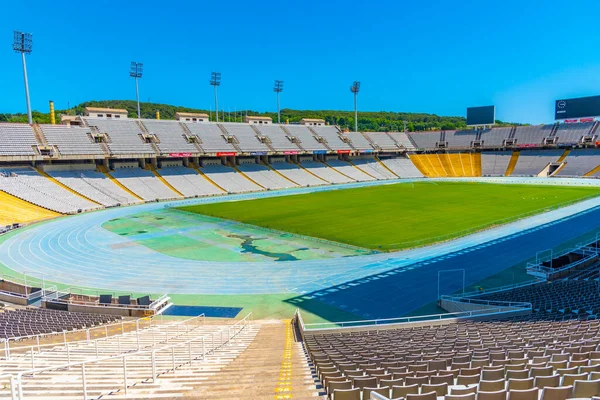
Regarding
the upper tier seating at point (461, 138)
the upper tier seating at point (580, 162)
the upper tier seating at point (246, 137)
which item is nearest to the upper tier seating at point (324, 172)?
the upper tier seating at point (246, 137)

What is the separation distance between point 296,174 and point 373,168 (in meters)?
21.1

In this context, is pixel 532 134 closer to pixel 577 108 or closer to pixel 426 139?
pixel 577 108

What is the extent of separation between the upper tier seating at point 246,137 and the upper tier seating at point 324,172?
1027 cm

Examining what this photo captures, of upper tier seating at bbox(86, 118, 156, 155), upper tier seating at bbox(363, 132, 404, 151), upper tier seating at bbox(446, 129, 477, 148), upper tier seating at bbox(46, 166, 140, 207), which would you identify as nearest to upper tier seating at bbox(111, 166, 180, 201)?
upper tier seating at bbox(46, 166, 140, 207)

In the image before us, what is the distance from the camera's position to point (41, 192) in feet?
161

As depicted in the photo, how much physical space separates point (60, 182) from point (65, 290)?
124ft

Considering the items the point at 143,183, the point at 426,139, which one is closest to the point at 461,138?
the point at 426,139

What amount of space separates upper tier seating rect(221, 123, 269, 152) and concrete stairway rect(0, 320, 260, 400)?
64.0m

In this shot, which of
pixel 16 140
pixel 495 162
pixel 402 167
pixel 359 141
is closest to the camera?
pixel 16 140

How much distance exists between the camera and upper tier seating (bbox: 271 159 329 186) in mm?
74188

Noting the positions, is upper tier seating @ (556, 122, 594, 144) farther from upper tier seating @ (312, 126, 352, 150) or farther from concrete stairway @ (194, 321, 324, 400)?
concrete stairway @ (194, 321, 324, 400)

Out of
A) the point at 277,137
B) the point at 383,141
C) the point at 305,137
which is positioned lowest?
the point at 277,137

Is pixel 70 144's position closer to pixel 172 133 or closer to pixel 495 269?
pixel 172 133

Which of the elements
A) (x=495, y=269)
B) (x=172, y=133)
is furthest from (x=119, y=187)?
(x=495, y=269)
